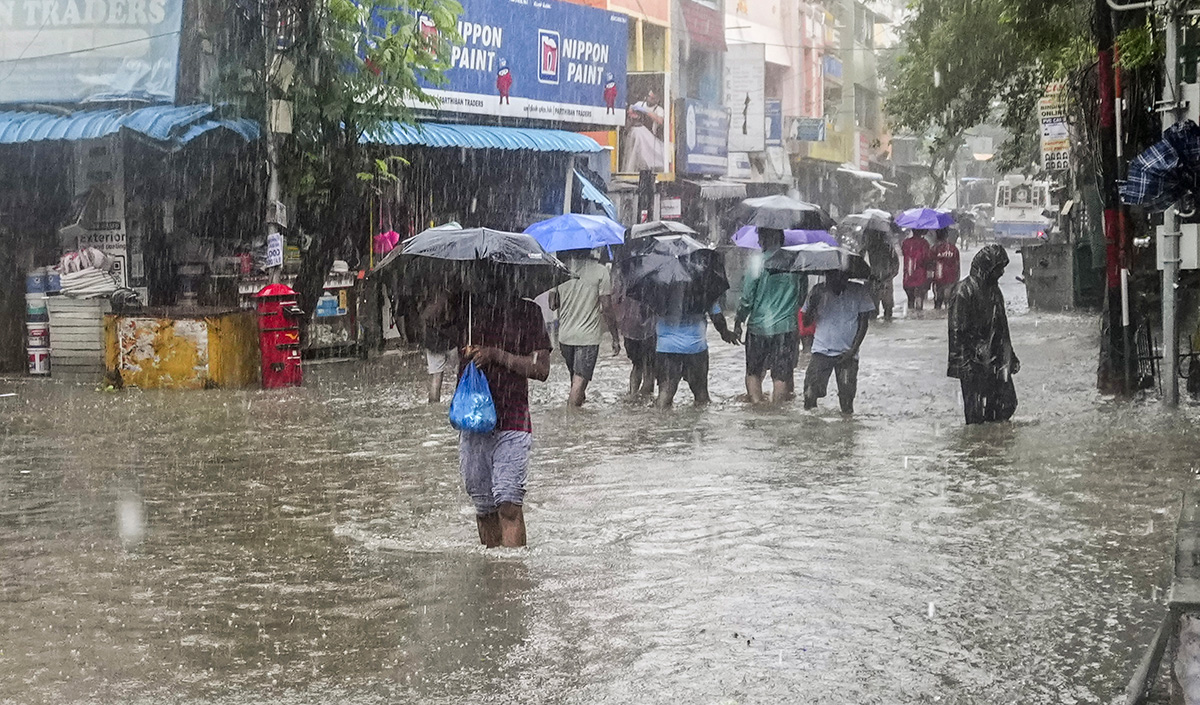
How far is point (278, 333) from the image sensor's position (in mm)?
16547

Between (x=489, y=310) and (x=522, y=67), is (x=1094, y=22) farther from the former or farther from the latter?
(x=522, y=67)

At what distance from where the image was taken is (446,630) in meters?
6.47

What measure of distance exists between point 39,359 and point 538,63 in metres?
9.41

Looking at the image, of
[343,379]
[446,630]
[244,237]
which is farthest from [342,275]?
[446,630]

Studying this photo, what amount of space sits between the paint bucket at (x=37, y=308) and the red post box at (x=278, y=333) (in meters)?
2.72

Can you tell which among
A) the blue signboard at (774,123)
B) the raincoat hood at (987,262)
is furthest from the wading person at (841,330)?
the blue signboard at (774,123)

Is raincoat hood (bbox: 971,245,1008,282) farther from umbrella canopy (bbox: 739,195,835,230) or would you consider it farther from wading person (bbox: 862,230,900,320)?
wading person (bbox: 862,230,900,320)

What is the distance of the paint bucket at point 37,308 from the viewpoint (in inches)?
693

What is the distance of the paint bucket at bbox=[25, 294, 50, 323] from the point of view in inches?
693

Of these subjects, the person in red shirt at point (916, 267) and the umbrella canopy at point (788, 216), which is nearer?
the umbrella canopy at point (788, 216)

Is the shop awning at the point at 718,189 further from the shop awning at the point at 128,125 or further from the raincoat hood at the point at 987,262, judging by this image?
the raincoat hood at the point at 987,262

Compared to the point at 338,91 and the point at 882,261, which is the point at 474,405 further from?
the point at 882,261

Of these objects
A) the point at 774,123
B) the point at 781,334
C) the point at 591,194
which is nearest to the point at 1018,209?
the point at 774,123

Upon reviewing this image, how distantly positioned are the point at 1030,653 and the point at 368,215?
16.1 meters
